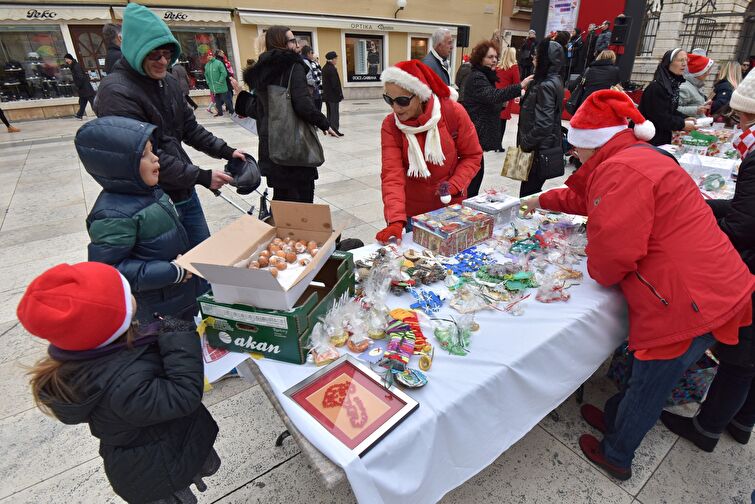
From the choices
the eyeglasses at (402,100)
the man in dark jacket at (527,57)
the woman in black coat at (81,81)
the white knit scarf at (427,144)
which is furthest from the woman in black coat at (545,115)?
the woman in black coat at (81,81)

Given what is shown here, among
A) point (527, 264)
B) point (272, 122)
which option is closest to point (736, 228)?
point (527, 264)

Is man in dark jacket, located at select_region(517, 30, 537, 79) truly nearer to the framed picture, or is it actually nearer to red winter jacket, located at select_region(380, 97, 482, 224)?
red winter jacket, located at select_region(380, 97, 482, 224)

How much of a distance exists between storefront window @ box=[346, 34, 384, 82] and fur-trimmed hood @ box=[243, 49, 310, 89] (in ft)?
53.1

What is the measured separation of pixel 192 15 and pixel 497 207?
16340 millimetres

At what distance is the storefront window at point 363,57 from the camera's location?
718 inches

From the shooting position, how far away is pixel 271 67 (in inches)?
131

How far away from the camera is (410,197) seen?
108 inches

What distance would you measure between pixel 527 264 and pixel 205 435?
1.65 m

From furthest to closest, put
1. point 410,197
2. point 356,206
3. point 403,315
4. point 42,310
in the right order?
1. point 356,206
2. point 410,197
3. point 403,315
4. point 42,310

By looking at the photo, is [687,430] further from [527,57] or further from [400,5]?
[400,5]

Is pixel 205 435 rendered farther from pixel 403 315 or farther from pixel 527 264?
pixel 527 264

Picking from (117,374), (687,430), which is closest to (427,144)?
(117,374)

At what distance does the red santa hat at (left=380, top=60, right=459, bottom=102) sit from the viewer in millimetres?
2406

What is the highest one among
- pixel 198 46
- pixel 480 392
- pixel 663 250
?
pixel 198 46
